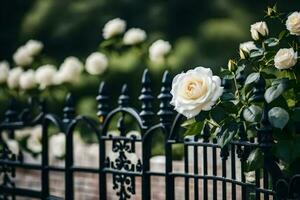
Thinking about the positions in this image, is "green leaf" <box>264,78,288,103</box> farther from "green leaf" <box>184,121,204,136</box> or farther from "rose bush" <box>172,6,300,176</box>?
"green leaf" <box>184,121,204,136</box>

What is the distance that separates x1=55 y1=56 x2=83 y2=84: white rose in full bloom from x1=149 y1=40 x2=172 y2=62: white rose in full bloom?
0.98 m

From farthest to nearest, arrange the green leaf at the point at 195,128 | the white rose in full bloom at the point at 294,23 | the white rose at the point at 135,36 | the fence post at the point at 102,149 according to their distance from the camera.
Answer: the white rose at the point at 135,36 < the fence post at the point at 102,149 < the green leaf at the point at 195,128 < the white rose in full bloom at the point at 294,23

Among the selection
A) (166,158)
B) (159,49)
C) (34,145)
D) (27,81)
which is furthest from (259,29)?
(27,81)

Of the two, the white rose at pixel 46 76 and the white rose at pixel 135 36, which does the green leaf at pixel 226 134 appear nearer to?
the white rose at pixel 135 36

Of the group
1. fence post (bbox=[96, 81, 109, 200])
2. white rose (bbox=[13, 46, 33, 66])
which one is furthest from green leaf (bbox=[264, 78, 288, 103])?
white rose (bbox=[13, 46, 33, 66])

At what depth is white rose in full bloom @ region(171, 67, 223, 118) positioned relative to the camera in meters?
3.57

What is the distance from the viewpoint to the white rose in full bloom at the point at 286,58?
3383mm

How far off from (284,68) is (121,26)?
4.24m

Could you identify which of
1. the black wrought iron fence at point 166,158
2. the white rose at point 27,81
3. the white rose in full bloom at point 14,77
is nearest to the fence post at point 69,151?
the black wrought iron fence at point 166,158

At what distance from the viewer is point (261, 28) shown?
3.59m

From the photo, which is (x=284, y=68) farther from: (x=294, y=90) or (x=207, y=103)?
(x=207, y=103)

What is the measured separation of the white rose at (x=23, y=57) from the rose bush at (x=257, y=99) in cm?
486

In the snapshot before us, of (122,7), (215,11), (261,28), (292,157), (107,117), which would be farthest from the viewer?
(122,7)

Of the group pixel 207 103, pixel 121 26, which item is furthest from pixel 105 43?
pixel 207 103
